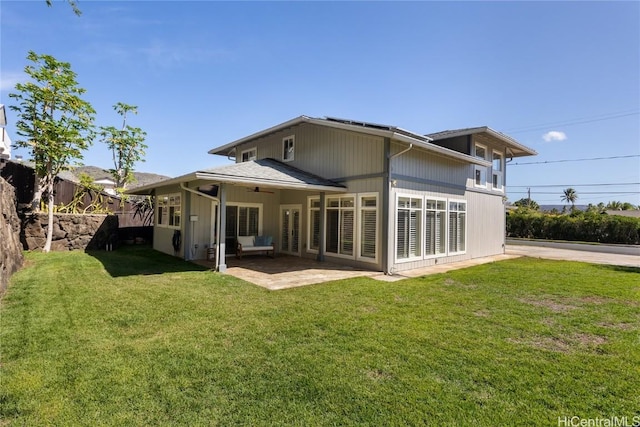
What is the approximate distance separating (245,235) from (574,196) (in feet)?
257

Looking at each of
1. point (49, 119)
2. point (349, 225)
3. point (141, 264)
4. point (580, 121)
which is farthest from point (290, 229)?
point (580, 121)

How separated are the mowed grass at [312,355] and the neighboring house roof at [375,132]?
418 cm

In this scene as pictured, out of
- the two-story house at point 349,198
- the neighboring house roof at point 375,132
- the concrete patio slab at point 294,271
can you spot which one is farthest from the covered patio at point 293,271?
the neighboring house roof at point 375,132

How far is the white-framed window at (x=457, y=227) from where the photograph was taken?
38.5ft

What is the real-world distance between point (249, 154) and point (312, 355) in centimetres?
1306

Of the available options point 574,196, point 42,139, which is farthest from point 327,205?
point 574,196

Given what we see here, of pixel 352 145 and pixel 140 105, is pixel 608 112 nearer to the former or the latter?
pixel 352 145

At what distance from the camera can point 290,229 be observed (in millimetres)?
12508

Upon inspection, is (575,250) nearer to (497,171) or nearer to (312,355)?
(497,171)

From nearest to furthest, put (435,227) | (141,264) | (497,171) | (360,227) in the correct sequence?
1. (360,227)
2. (141,264)
3. (435,227)
4. (497,171)

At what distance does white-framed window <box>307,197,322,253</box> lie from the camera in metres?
11.3

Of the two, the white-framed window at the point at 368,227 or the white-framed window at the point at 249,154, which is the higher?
the white-framed window at the point at 249,154

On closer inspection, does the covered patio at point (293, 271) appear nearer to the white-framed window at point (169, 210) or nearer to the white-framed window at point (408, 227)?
the white-framed window at point (408, 227)

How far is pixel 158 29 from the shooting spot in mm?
8438
